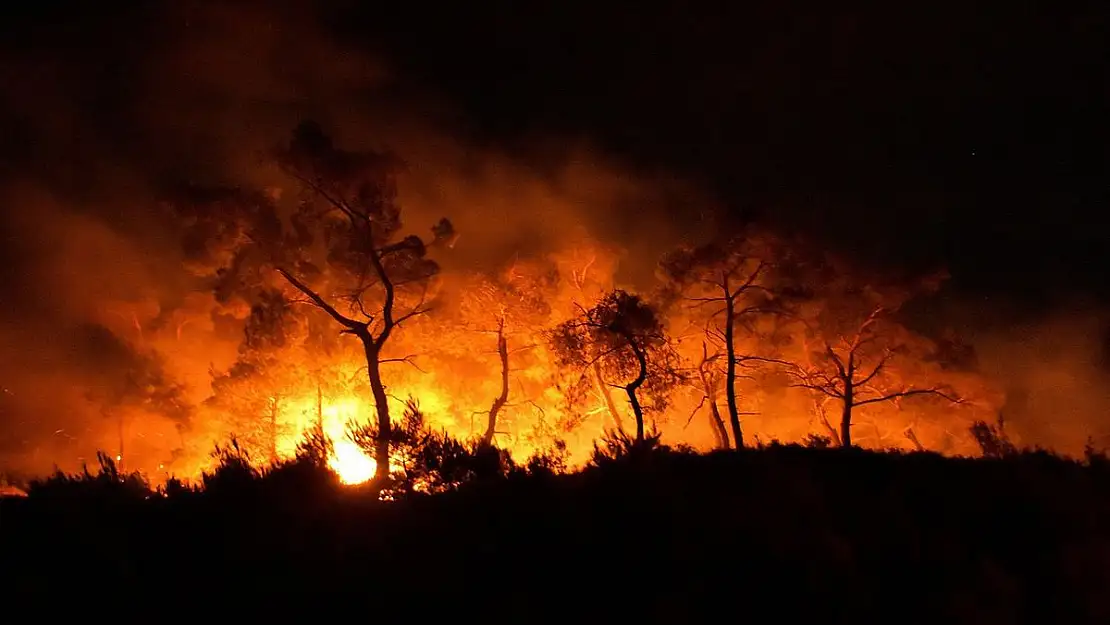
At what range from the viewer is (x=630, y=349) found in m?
20.5

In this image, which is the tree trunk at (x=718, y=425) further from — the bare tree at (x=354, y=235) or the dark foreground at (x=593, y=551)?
the dark foreground at (x=593, y=551)

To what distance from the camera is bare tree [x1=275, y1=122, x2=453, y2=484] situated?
2154cm

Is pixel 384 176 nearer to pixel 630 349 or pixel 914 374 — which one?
pixel 630 349

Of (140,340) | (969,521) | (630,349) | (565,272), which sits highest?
(140,340)

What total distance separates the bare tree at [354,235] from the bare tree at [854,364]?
488 inches

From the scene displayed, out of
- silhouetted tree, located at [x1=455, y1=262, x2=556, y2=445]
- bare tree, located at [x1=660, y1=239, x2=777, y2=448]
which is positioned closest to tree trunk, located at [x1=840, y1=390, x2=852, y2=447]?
bare tree, located at [x1=660, y1=239, x2=777, y2=448]

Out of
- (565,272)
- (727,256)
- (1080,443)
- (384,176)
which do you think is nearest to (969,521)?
(727,256)

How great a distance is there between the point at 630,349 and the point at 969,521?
12.8 m

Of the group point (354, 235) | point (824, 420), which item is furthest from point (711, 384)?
point (354, 235)

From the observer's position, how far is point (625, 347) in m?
20.5

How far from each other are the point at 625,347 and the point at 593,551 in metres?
13.7

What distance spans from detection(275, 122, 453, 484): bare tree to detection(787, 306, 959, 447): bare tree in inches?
488

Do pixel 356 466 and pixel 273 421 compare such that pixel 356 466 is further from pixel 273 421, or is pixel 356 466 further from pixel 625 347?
pixel 273 421

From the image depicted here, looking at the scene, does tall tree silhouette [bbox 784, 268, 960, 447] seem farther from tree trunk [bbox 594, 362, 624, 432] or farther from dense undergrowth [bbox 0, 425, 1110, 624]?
dense undergrowth [bbox 0, 425, 1110, 624]
